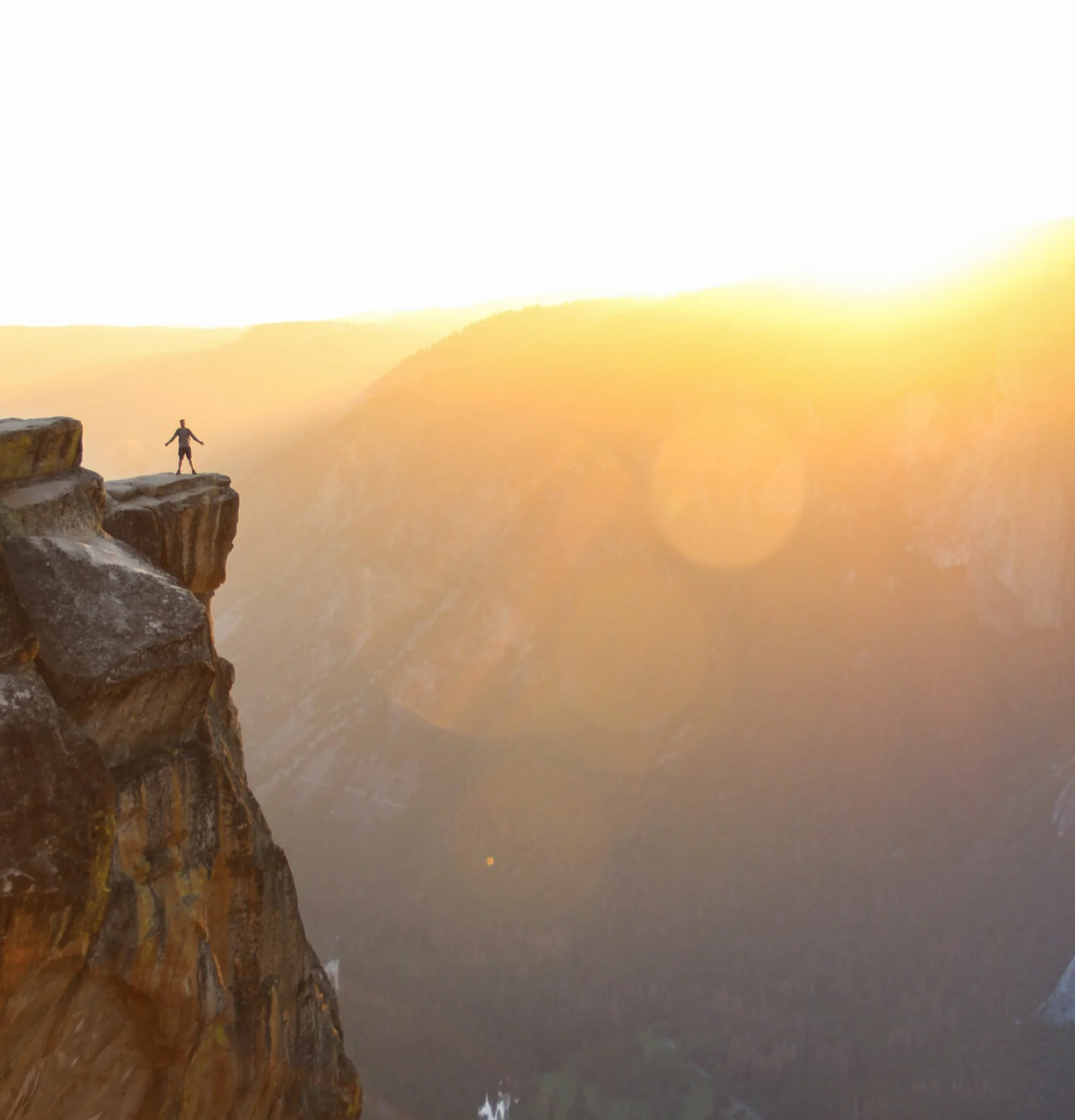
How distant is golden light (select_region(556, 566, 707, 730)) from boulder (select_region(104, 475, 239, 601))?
55.4m

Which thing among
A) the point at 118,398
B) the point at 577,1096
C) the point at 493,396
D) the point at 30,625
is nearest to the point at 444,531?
the point at 493,396

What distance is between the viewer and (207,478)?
1584 centimetres

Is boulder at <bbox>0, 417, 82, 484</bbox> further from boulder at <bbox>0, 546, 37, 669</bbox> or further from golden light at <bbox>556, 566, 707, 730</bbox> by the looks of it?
golden light at <bbox>556, 566, 707, 730</bbox>

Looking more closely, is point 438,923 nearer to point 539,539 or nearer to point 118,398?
point 539,539

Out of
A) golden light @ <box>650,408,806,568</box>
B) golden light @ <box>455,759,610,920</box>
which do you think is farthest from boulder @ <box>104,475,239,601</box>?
golden light @ <box>650,408,806,568</box>

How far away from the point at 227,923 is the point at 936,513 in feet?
228

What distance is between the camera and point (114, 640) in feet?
35.2

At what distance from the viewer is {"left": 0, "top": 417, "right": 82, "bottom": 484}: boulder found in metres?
11.9

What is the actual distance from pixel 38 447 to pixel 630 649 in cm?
6177

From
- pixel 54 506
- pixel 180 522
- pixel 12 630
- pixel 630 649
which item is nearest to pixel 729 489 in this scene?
pixel 630 649

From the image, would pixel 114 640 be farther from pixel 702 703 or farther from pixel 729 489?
pixel 729 489

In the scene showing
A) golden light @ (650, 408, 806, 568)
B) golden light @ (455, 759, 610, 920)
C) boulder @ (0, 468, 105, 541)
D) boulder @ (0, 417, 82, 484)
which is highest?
boulder @ (0, 417, 82, 484)

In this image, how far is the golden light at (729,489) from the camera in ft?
248

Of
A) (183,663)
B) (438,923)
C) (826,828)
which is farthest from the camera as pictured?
(826,828)
